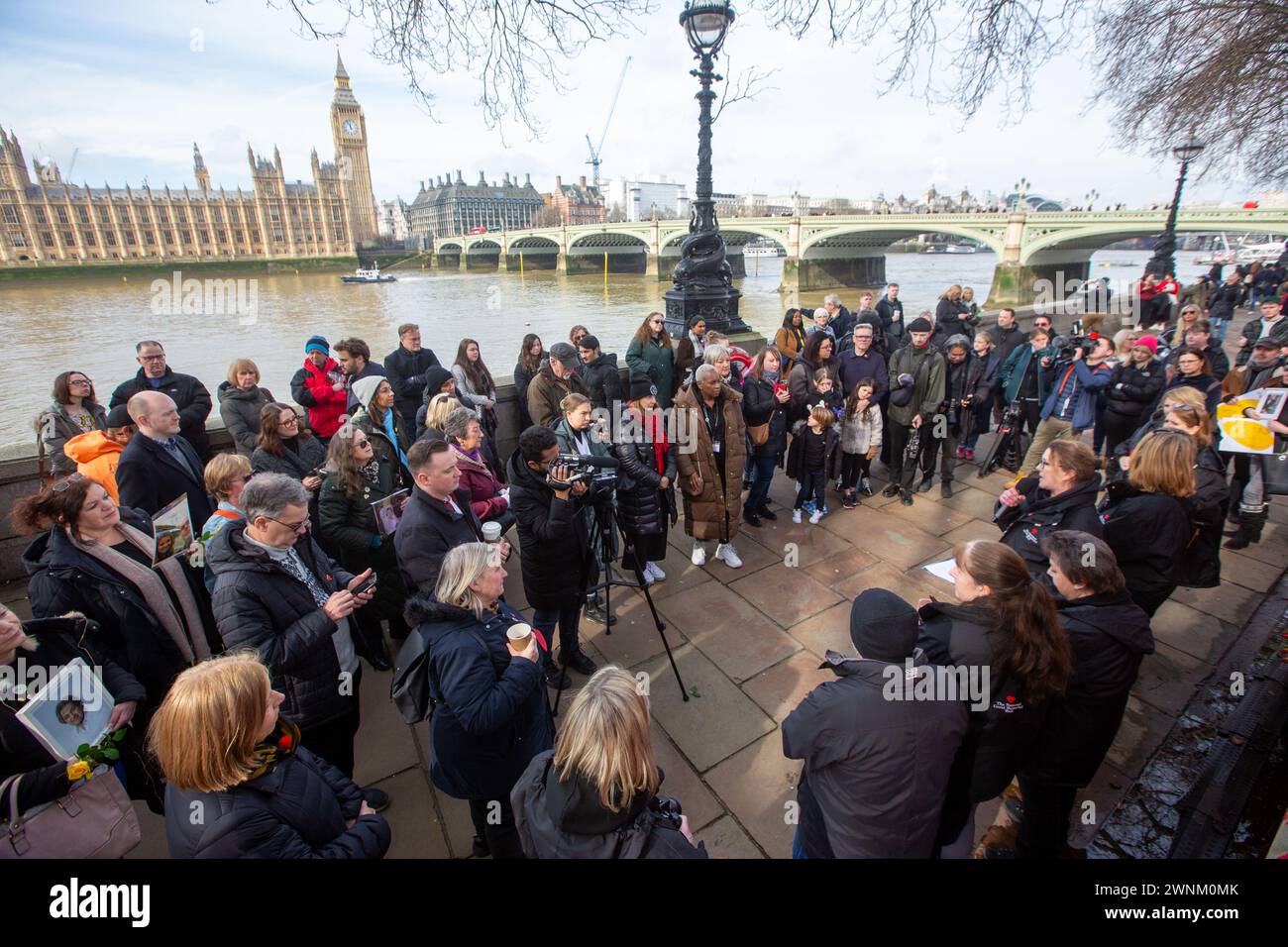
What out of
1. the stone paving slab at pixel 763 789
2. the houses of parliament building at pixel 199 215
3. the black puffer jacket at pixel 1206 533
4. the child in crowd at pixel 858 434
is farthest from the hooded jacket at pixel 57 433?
the houses of parliament building at pixel 199 215

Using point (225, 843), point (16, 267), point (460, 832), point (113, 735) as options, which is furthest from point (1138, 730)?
point (16, 267)

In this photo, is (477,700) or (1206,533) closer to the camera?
(477,700)

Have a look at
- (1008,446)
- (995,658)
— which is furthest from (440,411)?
(1008,446)

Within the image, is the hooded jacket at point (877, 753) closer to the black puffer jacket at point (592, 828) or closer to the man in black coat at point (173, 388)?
the black puffer jacket at point (592, 828)

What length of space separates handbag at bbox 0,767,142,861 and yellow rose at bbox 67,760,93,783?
10 cm

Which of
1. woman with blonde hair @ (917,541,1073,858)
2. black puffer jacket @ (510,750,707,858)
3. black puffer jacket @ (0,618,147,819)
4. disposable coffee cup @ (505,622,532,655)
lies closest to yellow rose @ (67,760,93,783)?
black puffer jacket @ (0,618,147,819)

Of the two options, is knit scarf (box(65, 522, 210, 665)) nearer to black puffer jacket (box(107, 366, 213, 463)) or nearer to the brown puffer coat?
black puffer jacket (box(107, 366, 213, 463))

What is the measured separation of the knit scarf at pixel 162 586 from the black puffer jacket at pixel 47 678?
26 centimetres

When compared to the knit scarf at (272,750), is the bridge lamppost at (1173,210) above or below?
above

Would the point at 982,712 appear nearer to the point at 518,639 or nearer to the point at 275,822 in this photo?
the point at 518,639

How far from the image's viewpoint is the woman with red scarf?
3713mm

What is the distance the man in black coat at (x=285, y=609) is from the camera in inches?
84.9

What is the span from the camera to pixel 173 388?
4.47 metres

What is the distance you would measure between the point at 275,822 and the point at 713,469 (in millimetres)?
3456
